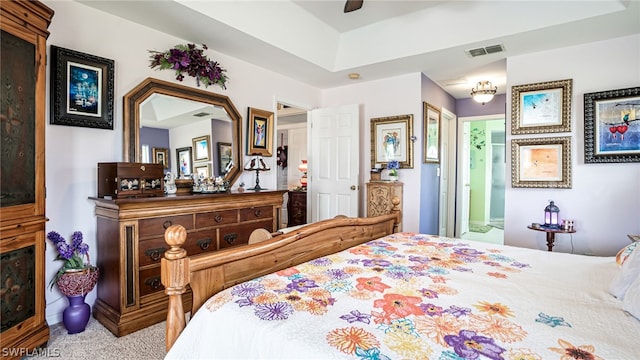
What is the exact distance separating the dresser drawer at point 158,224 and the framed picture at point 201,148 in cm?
81

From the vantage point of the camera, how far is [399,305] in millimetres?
1170

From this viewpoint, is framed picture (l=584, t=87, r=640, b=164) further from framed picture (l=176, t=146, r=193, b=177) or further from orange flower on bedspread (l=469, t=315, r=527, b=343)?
framed picture (l=176, t=146, r=193, b=177)

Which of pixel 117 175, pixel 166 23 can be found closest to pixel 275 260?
pixel 117 175

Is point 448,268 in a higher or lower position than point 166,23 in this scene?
lower

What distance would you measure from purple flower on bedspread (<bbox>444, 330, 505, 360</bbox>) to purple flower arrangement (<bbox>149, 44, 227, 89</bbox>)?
3.12m

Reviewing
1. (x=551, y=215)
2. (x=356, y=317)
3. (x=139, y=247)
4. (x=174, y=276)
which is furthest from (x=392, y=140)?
(x=174, y=276)

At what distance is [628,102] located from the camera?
3.00 meters

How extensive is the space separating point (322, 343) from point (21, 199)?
6.48 ft

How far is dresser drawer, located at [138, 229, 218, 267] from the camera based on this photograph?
2404 millimetres

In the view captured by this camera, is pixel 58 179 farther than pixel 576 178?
No

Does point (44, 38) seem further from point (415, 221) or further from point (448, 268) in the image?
point (415, 221)

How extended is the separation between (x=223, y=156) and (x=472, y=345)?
3.13 meters

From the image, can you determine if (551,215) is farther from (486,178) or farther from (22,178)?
(22,178)

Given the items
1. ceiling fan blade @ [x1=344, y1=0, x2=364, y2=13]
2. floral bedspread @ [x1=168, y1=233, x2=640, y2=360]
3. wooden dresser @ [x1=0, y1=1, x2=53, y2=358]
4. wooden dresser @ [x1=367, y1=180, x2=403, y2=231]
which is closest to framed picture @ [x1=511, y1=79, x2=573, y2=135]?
wooden dresser @ [x1=367, y1=180, x2=403, y2=231]
